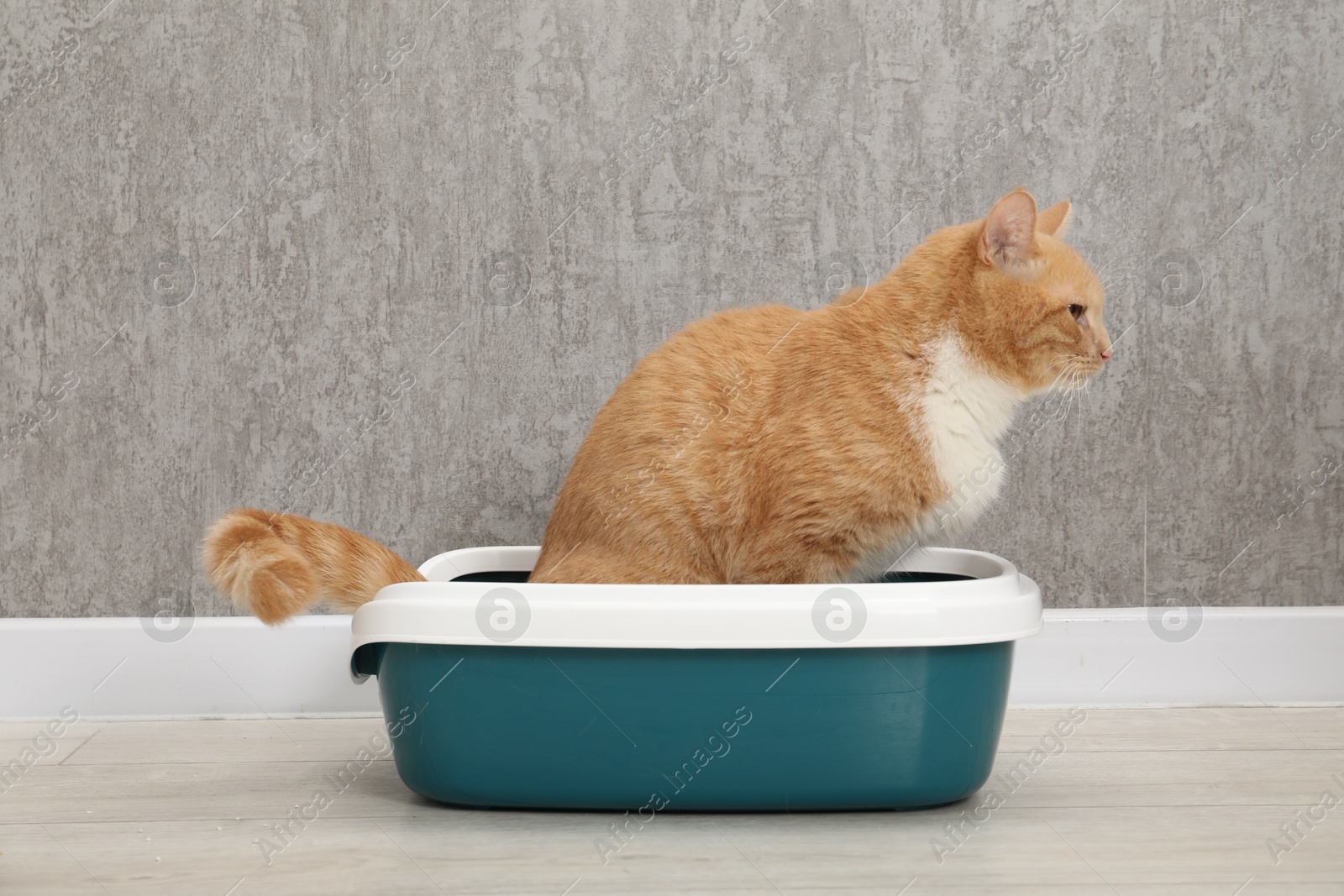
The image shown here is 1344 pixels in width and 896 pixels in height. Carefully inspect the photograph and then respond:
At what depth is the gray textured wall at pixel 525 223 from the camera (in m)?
1.47

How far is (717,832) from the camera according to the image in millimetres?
1036

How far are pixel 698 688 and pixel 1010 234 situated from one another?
56cm

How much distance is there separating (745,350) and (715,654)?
0.35m

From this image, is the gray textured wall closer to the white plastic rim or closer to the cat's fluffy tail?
the cat's fluffy tail

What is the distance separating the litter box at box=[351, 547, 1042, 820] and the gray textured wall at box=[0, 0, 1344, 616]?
517 mm

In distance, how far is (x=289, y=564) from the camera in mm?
1031

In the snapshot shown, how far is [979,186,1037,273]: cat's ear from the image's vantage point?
1.08 m

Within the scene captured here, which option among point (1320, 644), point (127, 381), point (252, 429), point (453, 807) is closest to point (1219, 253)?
point (1320, 644)

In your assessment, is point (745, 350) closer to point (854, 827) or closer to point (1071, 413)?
point (854, 827)

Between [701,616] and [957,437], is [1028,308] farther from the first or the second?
[701,616]

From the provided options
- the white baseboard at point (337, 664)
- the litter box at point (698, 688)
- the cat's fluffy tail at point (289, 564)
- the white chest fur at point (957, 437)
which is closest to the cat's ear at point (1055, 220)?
the white chest fur at point (957, 437)

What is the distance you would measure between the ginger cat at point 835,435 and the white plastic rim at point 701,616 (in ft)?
0.34

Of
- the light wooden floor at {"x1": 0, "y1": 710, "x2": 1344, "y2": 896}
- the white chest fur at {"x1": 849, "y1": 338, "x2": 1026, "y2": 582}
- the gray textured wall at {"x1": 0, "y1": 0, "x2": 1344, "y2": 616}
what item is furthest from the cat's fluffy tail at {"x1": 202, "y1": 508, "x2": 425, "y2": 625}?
the white chest fur at {"x1": 849, "y1": 338, "x2": 1026, "y2": 582}

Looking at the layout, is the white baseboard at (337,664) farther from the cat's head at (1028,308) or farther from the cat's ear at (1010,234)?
→ the cat's ear at (1010,234)
